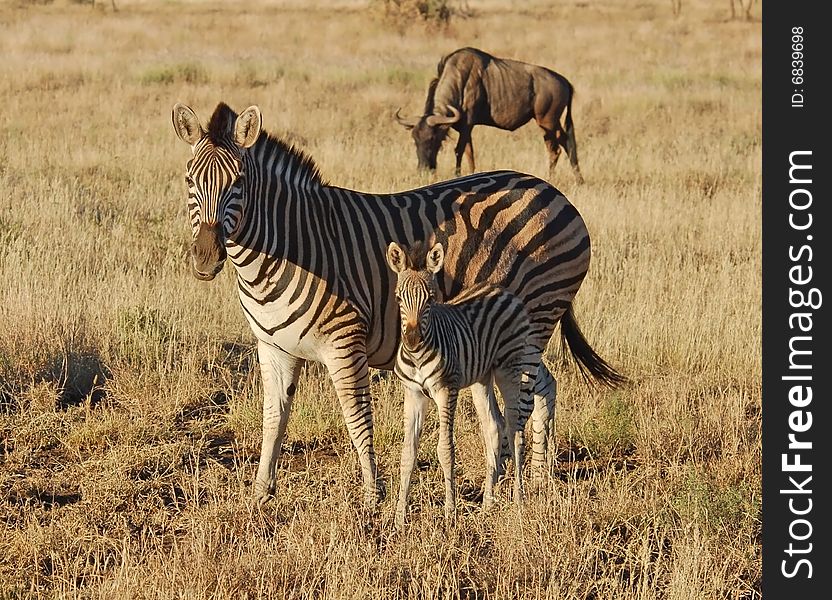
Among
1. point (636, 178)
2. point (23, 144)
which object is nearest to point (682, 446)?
point (636, 178)

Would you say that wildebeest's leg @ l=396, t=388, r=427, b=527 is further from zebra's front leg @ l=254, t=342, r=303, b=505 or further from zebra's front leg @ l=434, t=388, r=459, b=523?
zebra's front leg @ l=254, t=342, r=303, b=505

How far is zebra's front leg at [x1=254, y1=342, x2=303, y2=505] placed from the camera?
5.55 m

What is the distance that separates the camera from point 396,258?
5203mm

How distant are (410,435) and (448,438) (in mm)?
189

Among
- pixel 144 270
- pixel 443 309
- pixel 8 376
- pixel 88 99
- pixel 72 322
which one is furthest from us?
pixel 88 99

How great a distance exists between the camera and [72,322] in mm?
7590

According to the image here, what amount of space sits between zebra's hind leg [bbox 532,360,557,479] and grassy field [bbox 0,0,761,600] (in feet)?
0.79

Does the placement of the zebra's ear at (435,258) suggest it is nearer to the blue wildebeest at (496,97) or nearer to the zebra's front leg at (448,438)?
the zebra's front leg at (448,438)

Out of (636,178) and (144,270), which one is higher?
(636,178)

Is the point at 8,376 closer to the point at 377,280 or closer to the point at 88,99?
the point at 377,280

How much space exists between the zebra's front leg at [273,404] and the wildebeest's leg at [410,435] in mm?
652

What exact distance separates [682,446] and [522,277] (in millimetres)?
1384

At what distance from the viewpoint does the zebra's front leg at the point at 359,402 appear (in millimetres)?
5281

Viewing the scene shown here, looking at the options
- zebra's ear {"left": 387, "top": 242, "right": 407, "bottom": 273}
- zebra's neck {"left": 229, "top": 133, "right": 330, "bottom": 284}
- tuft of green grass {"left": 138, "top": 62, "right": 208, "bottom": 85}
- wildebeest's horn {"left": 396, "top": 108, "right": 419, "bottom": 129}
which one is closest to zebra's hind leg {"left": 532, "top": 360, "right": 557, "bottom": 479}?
zebra's ear {"left": 387, "top": 242, "right": 407, "bottom": 273}
